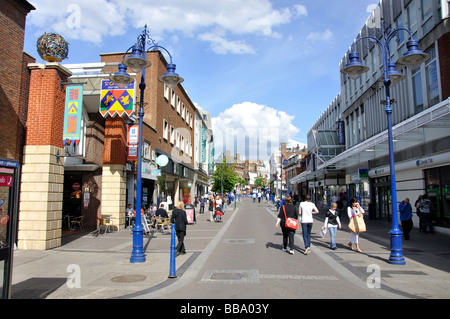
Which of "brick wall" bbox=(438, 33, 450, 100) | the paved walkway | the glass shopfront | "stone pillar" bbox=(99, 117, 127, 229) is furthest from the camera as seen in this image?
"stone pillar" bbox=(99, 117, 127, 229)

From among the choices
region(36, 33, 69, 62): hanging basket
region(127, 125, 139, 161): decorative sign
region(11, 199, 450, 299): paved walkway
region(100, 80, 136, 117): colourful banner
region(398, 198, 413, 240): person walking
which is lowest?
region(11, 199, 450, 299): paved walkway

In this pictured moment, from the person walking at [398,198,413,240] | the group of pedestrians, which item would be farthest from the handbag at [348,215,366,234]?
the person walking at [398,198,413,240]

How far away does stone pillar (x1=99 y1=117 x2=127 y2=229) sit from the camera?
1622 cm

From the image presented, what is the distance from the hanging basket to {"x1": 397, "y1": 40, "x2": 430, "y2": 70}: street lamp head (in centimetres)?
1127

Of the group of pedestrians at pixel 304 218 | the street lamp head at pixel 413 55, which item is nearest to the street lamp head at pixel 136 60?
the group of pedestrians at pixel 304 218

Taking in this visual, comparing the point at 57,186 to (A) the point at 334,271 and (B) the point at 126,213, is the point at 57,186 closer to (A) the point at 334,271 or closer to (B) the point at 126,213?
(B) the point at 126,213

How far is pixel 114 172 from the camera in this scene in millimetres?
16453

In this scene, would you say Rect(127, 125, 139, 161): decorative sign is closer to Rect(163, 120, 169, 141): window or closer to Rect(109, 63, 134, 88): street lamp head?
Rect(109, 63, 134, 88): street lamp head

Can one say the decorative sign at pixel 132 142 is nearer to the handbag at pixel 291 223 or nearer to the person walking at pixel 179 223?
the person walking at pixel 179 223

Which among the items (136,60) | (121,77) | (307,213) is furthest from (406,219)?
(121,77)

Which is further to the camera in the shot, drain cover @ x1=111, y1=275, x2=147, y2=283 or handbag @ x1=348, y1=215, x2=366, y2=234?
handbag @ x1=348, y1=215, x2=366, y2=234

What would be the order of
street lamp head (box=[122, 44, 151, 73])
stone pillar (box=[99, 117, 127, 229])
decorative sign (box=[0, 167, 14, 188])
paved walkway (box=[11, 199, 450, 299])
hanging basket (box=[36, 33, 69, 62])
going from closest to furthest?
decorative sign (box=[0, 167, 14, 188]) → paved walkway (box=[11, 199, 450, 299]) → street lamp head (box=[122, 44, 151, 73]) → hanging basket (box=[36, 33, 69, 62]) → stone pillar (box=[99, 117, 127, 229])

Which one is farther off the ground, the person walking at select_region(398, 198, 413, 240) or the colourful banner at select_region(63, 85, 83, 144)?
the colourful banner at select_region(63, 85, 83, 144)

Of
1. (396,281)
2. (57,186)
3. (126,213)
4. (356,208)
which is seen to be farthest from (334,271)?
(126,213)
